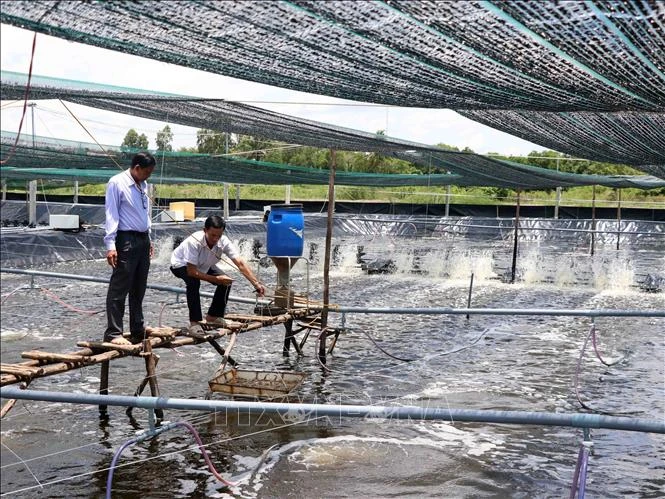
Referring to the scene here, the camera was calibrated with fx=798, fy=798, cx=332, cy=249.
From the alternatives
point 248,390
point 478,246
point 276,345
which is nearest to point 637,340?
point 276,345

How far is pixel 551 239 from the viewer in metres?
31.2

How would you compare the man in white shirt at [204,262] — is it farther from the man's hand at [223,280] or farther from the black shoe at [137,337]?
the black shoe at [137,337]

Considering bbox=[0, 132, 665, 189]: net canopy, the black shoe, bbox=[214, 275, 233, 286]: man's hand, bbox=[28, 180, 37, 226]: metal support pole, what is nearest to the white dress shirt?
bbox=[214, 275, 233, 286]: man's hand

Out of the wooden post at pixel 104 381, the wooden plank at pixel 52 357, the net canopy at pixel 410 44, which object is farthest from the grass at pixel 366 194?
the net canopy at pixel 410 44

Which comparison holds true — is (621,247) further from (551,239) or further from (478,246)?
(478,246)

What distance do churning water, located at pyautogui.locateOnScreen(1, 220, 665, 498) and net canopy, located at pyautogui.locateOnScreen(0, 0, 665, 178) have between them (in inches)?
81.1

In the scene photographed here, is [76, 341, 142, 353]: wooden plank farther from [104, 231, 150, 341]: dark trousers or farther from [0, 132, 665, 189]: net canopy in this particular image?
[0, 132, 665, 189]: net canopy

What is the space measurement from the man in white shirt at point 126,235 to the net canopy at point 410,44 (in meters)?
1.25

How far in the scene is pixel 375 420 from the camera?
281 inches

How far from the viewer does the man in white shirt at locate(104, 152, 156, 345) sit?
20.2 ft

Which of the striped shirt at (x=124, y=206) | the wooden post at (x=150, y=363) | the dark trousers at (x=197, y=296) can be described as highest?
the striped shirt at (x=124, y=206)

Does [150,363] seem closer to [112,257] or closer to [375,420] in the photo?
[112,257]

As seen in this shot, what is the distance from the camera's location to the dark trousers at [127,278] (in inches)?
247

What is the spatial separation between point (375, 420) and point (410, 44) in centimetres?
367
